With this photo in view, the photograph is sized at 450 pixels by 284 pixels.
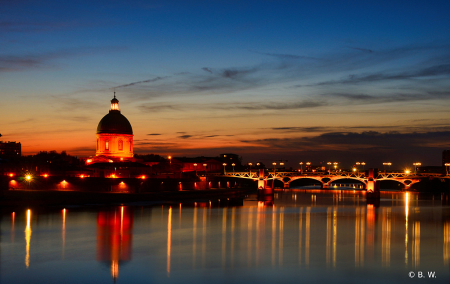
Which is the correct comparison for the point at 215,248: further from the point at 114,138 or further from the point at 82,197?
the point at 114,138

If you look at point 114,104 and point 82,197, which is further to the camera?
point 114,104

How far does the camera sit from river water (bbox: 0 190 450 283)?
25.1 meters

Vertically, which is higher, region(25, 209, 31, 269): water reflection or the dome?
the dome

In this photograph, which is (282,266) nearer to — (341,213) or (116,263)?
(116,263)

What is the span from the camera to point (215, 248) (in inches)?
1291

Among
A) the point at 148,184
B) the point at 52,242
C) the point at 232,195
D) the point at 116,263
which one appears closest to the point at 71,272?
the point at 116,263

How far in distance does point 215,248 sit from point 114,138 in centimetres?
6674

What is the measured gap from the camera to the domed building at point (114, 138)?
96.0m

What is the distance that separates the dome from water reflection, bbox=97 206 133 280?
44903 millimetres

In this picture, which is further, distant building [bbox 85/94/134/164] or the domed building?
the domed building

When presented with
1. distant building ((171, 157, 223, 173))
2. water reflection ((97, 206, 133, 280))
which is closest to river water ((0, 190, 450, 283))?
water reflection ((97, 206, 133, 280))

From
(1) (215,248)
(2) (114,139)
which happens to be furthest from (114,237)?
(2) (114,139)

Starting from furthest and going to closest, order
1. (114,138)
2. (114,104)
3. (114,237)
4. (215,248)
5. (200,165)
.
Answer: (200,165)
(114,104)
(114,138)
(114,237)
(215,248)

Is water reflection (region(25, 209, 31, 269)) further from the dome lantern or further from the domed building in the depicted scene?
the dome lantern
